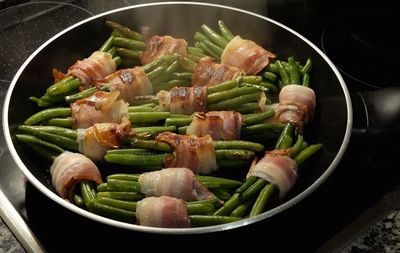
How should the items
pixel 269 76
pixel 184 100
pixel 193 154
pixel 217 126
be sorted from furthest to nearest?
pixel 269 76 < pixel 184 100 < pixel 217 126 < pixel 193 154

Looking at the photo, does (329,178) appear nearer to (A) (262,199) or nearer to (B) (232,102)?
(A) (262,199)

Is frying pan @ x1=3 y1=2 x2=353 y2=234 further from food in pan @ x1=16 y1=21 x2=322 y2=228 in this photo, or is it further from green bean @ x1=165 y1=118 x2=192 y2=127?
green bean @ x1=165 y1=118 x2=192 y2=127

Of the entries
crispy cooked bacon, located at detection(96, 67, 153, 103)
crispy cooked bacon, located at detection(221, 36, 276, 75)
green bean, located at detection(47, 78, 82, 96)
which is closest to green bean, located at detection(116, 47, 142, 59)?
crispy cooked bacon, located at detection(96, 67, 153, 103)

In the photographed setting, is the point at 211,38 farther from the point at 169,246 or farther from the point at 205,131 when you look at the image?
the point at 169,246

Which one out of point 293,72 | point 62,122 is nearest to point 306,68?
point 293,72

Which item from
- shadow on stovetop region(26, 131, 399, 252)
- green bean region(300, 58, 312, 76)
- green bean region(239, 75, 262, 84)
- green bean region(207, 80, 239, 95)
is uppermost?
green bean region(300, 58, 312, 76)

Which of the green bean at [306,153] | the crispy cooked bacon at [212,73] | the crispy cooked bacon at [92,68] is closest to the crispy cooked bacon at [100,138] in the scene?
the crispy cooked bacon at [92,68]
